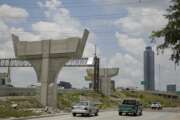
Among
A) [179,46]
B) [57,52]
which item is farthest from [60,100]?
[179,46]

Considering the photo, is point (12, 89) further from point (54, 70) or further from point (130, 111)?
point (130, 111)

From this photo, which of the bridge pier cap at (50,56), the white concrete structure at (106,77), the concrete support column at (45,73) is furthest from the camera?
the white concrete structure at (106,77)

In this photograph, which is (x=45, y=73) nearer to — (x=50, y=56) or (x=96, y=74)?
(x=50, y=56)

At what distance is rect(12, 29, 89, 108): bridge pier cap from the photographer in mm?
62312

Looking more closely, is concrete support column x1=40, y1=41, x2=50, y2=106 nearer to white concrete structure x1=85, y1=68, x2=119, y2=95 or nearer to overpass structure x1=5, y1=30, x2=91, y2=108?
overpass structure x1=5, y1=30, x2=91, y2=108

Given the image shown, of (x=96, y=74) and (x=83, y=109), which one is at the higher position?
(x=96, y=74)

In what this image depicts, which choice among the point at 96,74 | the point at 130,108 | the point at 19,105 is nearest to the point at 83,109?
the point at 130,108

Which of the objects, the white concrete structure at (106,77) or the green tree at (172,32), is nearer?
the green tree at (172,32)

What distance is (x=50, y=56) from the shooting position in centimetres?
6412

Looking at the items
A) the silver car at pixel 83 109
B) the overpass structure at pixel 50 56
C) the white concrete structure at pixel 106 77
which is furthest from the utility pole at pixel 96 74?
the silver car at pixel 83 109

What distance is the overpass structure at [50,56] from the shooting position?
6231cm

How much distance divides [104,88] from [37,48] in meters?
39.5

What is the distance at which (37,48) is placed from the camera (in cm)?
6525

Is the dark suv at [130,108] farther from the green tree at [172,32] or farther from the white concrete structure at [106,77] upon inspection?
the white concrete structure at [106,77]
